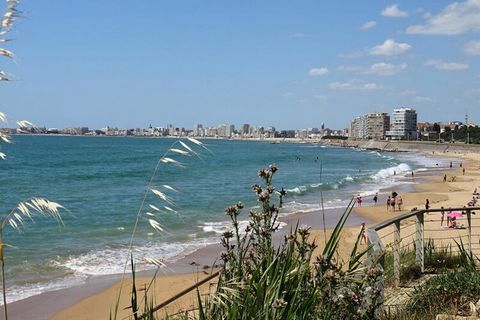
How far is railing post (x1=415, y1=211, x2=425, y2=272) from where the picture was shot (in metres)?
6.34

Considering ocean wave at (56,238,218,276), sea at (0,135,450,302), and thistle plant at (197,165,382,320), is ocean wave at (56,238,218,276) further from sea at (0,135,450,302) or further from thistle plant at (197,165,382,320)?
thistle plant at (197,165,382,320)

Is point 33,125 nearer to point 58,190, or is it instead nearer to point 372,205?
point 372,205

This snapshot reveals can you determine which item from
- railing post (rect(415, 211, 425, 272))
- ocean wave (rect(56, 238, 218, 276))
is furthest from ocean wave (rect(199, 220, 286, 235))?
railing post (rect(415, 211, 425, 272))

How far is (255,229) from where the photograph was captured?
104 inches

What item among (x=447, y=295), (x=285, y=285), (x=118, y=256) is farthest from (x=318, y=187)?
(x=285, y=285)

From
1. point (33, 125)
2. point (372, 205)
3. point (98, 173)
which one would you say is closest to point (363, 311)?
point (33, 125)

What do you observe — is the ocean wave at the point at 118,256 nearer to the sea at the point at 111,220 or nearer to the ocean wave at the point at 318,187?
the sea at the point at 111,220

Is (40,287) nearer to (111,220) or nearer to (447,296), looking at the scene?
(447,296)

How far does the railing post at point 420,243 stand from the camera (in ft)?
20.8

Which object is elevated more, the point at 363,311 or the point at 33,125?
the point at 33,125

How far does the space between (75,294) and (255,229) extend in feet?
37.6

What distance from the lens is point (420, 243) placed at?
6.36 m

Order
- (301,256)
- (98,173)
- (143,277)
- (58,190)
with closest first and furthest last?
(301,256) → (143,277) → (58,190) → (98,173)

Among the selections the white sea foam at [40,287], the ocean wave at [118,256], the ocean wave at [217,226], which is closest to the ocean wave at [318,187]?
the ocean wave at [217,226]
